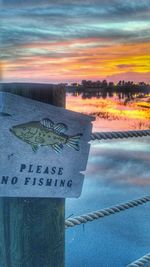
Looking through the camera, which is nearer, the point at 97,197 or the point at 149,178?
the point at 97,197

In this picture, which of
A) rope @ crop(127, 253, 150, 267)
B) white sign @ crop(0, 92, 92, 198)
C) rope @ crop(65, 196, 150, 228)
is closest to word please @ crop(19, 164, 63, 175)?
white sign @ crop(0, 92, 92, 198)

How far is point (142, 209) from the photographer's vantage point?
28.0ft

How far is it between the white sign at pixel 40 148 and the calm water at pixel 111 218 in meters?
3.28

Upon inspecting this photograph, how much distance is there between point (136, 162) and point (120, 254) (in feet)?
23.0

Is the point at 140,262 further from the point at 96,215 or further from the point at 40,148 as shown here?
the point at 40,148

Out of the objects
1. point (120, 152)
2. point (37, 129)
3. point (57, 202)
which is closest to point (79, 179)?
point (57, 202)

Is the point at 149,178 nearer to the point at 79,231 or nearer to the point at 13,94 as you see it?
the point at 79,231

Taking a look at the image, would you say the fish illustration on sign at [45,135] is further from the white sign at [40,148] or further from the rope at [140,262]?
the rope at [140,262]

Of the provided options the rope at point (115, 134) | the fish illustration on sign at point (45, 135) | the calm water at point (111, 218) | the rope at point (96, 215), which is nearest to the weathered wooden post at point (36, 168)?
the fish illustration on sign at point (45, 135)

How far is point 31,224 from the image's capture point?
1455mm

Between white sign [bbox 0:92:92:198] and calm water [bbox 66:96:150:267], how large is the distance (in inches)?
129

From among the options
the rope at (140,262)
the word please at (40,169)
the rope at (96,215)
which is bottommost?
the rope at (140,262)

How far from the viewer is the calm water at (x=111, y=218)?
629cm

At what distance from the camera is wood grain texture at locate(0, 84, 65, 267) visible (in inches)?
56.3
